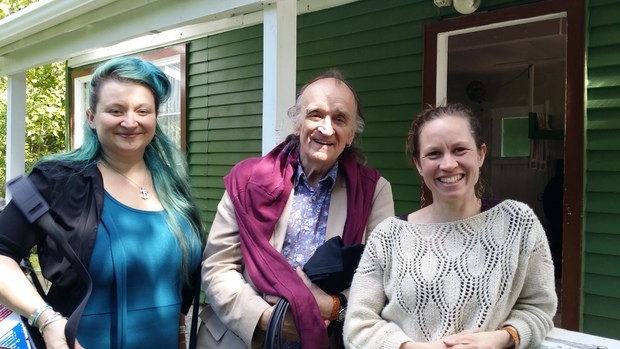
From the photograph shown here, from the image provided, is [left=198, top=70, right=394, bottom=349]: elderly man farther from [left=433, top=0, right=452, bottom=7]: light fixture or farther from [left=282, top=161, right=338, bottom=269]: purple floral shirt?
[left=433, top=0, right=452, bottom=7]: light fixture

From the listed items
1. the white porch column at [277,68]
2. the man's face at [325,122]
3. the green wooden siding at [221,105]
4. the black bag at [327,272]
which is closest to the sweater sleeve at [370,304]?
the black bag at [327,272]

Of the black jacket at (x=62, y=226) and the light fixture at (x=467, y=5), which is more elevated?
the light fixture at (x=467, y=5)

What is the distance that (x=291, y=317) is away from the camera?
1.50 metres

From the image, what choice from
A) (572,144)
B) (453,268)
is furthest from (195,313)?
(572,144)

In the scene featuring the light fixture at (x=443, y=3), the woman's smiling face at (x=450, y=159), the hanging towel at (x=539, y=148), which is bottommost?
the woman's smiling face at (x=450, y=159)

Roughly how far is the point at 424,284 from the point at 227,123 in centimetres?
409

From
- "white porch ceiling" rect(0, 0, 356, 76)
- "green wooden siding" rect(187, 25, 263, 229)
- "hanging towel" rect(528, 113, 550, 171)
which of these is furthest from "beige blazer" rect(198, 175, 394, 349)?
"hanging towel" rect(528, 113, 550, 171)

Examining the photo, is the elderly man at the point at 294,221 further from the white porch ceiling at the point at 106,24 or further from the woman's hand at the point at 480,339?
the white porch ceiling at the point at 106,24

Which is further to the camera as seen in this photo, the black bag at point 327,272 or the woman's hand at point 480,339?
the black bag at point 327,272

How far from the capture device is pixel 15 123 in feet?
19.2

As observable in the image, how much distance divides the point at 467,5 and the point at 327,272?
7.73 ft

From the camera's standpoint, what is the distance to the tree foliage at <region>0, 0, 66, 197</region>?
1009 centimetres

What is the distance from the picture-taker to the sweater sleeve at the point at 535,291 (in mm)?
1200

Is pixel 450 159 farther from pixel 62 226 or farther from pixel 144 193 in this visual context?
pixel 62 226
